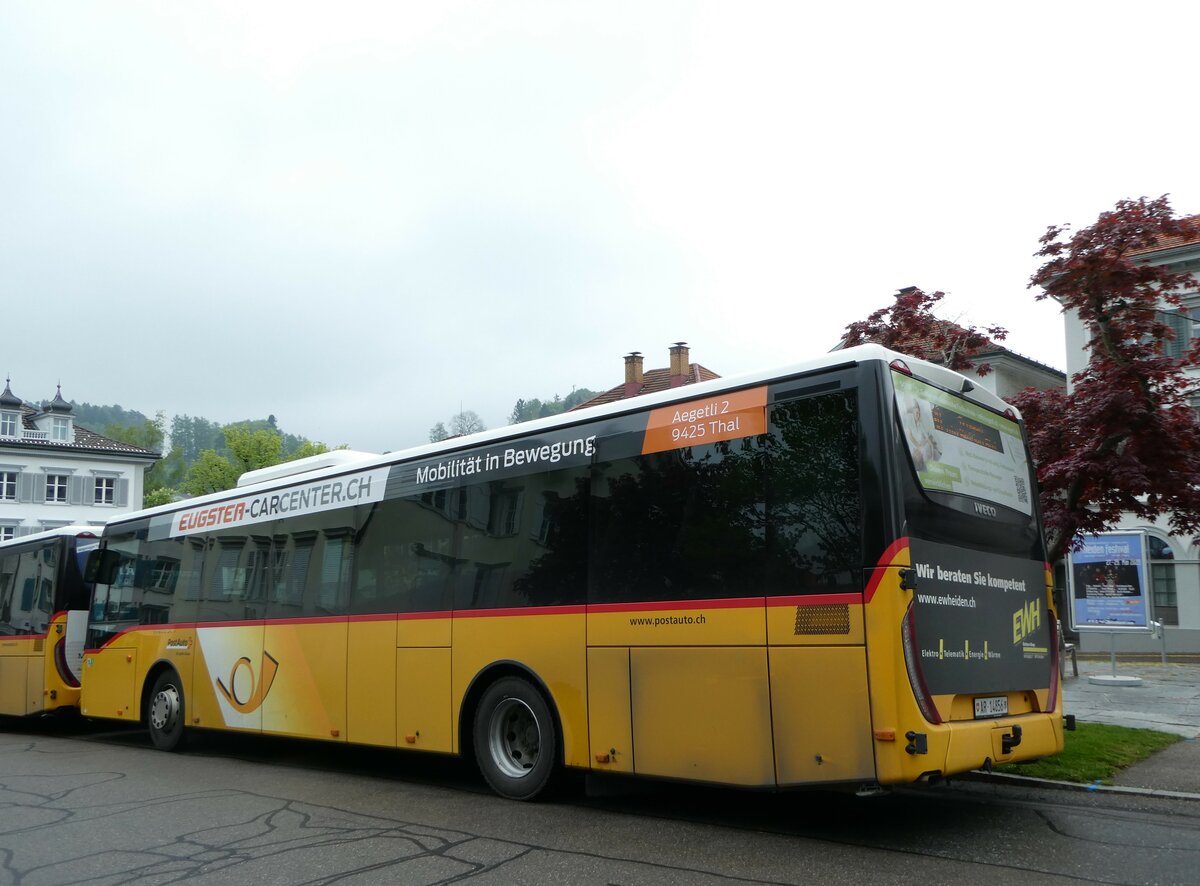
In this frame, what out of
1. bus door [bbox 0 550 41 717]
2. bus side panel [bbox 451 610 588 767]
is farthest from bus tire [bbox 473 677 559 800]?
bus door [bbox 0 550 41 717]

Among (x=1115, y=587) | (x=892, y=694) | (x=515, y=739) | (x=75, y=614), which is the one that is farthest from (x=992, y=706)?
(x=1115, y=587)

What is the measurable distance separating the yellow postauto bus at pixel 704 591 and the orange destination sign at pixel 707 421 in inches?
0.7

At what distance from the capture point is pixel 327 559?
1098 cm

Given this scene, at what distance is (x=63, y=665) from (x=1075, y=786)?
13683mm

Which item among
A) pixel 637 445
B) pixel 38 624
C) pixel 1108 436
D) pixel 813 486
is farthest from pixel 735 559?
pixel 38 624

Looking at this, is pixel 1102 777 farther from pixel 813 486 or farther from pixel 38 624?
pixel 38 624

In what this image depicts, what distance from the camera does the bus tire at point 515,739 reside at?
329 inches

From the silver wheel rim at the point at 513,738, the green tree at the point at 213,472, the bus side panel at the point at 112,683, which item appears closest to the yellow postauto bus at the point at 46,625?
the bus side panel at the point at 112,683

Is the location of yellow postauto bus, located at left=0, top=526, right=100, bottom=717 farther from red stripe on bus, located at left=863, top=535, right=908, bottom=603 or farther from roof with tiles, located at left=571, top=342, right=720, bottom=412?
roof with tiles, located at left=571, top=342, right=720, bottom=412

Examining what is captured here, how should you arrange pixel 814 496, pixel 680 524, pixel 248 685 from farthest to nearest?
pixel 248 685 → pixel 680 524 → pixel 814 496

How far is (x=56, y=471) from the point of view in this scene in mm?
64062

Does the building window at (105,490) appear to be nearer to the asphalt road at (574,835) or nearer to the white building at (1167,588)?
the white building at (1167,588)

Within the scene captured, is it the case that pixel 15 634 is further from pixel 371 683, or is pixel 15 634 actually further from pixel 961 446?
pixel 961 446

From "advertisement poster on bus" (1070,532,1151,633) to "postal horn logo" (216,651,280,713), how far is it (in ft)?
51.3
